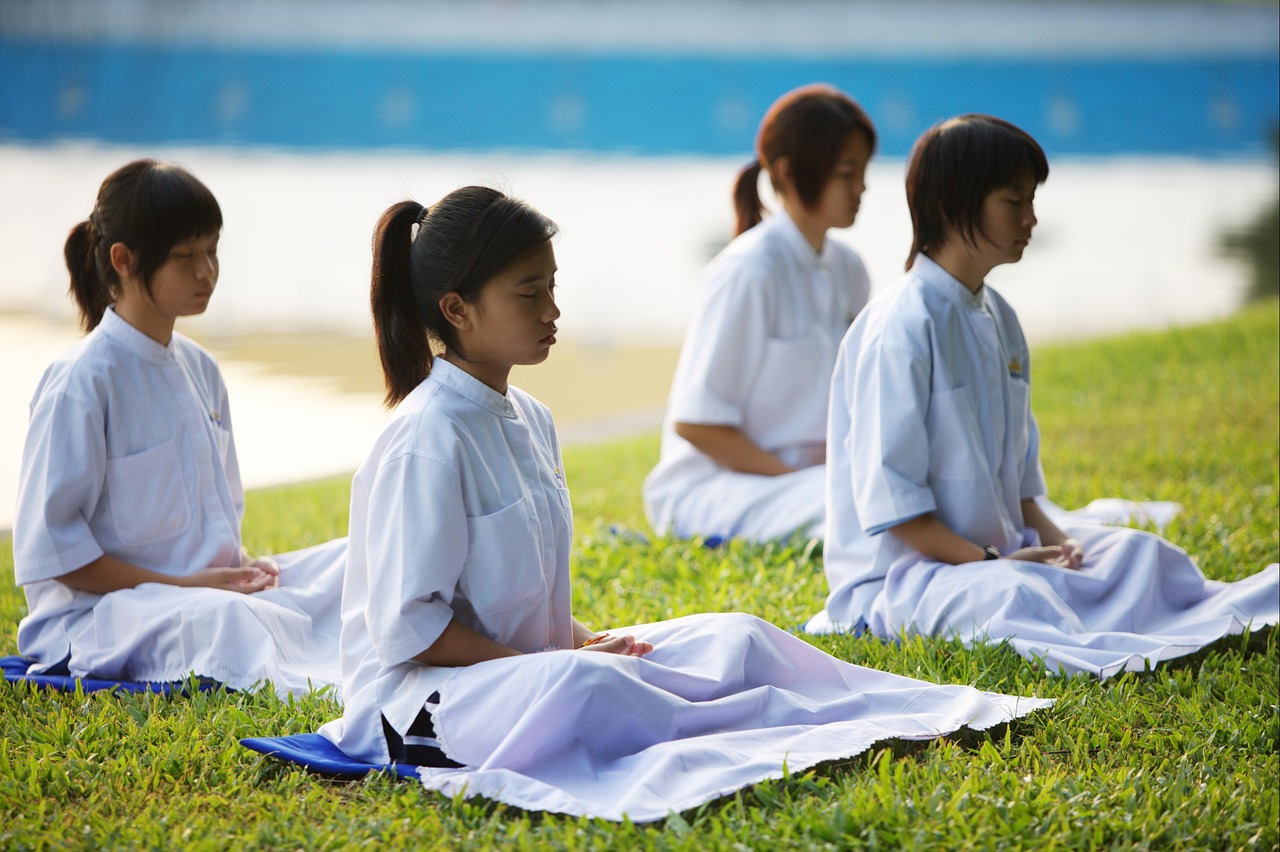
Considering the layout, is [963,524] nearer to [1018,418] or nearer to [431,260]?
[1018,418]

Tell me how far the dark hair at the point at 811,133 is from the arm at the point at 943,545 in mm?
1223

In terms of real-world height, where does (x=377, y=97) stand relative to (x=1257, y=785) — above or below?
above

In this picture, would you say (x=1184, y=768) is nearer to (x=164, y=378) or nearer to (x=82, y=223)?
(x=164, y=378)

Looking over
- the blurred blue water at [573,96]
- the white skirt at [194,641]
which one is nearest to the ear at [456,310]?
the white skirt at [194,641]

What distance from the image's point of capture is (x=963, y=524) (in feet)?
9.29

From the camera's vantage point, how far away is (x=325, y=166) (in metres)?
15.7

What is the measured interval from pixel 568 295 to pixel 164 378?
26.9 feet

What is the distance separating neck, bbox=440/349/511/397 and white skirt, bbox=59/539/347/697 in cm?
78

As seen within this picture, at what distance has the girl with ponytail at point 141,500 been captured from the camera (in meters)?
2.66

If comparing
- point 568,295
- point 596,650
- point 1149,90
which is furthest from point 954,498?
point 1149,90

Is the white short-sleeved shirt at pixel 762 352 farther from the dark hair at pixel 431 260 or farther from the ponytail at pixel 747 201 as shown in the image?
the dark hair at pixel 431 260

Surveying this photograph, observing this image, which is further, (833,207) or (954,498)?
(833,207)

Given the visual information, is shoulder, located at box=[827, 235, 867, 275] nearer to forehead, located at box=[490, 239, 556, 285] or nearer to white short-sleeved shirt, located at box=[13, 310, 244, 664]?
white short-sleeved shirt, located at box=[13, 310, 244, 664]

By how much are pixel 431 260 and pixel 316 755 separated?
80 cm
